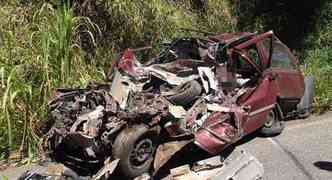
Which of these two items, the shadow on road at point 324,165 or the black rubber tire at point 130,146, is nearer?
the black rubber tire at point 130,146

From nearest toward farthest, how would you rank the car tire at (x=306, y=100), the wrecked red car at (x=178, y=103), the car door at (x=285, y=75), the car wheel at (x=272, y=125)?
1. the wrecked red car at (x=178, y=103)
2. the car door at (x=285, y=75)
3. the car wheel at (x=272, y=125)
4. the car tire at (x=306, y=100)

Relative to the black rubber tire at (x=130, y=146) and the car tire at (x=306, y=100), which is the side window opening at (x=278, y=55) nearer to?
the car tire at (x=306, y=100)

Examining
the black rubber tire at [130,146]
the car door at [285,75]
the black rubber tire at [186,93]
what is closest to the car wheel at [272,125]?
the car door at [285,75]

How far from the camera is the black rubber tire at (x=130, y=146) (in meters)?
5.70

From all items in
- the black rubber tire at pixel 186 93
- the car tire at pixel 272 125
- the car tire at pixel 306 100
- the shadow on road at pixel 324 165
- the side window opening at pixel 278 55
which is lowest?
the shadow on road at pixel 324 165

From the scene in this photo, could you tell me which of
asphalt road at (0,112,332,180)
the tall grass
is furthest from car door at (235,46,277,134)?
the tall grass

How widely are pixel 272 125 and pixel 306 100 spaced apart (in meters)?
1.25

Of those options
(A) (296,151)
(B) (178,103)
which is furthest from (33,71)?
(A) (296,151)

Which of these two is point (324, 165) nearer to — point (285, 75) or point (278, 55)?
point (285, 75)

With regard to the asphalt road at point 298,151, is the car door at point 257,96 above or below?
above

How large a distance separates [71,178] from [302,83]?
453 cm

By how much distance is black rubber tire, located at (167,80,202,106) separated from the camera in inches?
258

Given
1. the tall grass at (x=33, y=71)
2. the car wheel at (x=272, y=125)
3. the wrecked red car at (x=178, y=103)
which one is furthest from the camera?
the car wheel at (x=272, y=125)

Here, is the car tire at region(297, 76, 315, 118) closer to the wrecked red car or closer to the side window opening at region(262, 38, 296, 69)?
the wrecked red car
